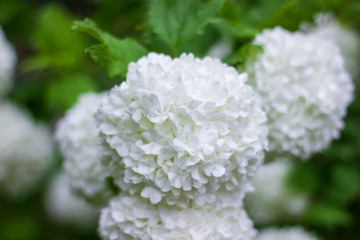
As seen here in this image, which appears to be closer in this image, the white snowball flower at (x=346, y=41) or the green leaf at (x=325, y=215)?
the green leaf at (x=325, y=215)

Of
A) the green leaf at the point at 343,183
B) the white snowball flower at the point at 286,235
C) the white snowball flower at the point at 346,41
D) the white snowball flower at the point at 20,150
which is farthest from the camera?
the white snowball flower at the point at 20,150

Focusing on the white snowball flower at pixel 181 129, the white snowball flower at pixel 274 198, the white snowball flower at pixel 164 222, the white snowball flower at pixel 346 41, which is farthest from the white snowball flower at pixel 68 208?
the white snowball flower at pixel 346 41

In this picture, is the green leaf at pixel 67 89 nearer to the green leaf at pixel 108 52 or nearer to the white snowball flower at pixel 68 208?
the white snowball flower at pixel 68 208

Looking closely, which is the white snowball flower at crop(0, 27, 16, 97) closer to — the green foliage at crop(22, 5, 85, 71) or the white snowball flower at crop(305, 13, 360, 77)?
the green foliage at crop(22, 5, 85, 71)

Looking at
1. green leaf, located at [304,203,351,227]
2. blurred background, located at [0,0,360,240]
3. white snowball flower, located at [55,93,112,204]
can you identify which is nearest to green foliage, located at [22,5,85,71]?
blurred background, located at [0,0,360,240]

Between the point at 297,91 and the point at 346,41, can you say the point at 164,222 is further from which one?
the point at 346,41

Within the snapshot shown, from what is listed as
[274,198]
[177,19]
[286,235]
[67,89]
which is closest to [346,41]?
[274,198]
